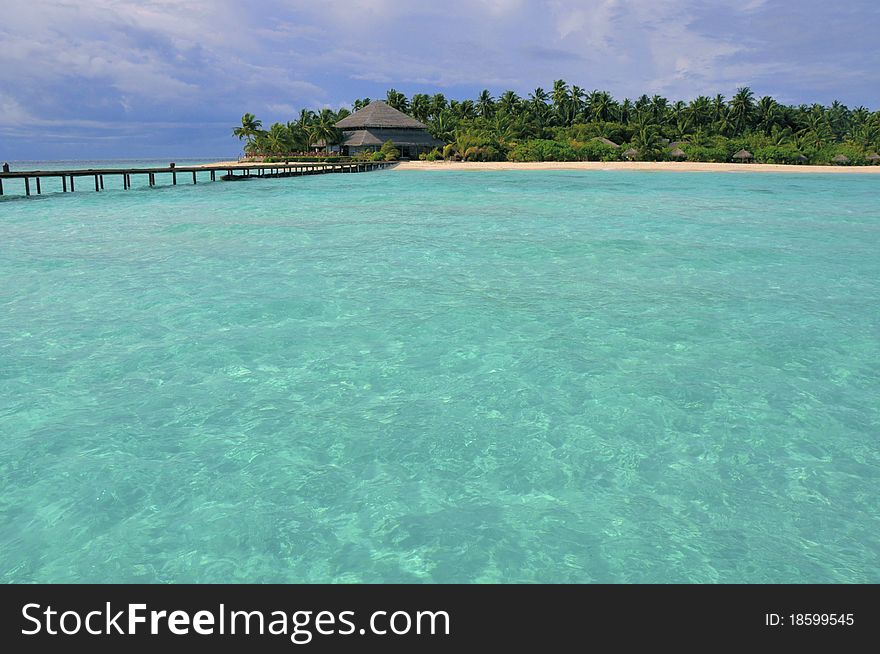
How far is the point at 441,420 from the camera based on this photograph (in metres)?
7.48

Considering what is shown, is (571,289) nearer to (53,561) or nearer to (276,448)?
(276,448)

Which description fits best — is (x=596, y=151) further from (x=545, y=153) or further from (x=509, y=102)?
(x=509, y=102)

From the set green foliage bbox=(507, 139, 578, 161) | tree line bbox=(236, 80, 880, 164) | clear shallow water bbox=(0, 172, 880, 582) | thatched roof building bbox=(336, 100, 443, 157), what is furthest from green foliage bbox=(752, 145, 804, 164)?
clear shallow water bbox=(0, 172, 880, 582)

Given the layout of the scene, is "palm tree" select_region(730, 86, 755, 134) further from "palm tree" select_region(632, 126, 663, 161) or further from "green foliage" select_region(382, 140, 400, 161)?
"green foliage" select_region(382, 140, 400, 161)

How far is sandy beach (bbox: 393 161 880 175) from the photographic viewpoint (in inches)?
2635

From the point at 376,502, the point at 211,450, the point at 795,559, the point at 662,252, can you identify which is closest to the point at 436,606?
the point at 376,502

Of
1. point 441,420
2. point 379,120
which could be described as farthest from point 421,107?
point 441,420

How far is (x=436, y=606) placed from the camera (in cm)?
425

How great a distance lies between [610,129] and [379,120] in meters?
29.5

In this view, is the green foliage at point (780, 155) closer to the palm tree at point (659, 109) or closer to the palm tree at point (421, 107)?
the palm tree at point (659, 109)

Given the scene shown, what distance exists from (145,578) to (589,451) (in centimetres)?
430

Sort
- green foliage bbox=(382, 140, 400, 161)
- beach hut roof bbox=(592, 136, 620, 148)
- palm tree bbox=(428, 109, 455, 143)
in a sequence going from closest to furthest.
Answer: green foliage bbox=(382, 140, 400, 161) < beach hut roof bbox=(592, 136, 620, 148) < palm tree bbox=(428, 109, 455, 143)

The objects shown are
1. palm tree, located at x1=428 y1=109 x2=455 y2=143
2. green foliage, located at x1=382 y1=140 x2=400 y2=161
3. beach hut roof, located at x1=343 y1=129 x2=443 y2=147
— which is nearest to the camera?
green foliage, located at x1=382 y1=140 x2=400 y2=161

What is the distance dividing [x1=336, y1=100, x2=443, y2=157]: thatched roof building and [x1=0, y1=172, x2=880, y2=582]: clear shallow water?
64.7 meters
